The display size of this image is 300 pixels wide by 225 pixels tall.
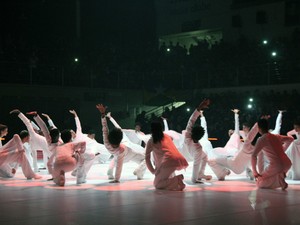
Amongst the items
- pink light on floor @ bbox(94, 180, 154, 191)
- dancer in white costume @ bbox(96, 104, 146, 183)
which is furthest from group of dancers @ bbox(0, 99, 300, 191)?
pink light on floor @ bbox(94, 180, 154, 191)

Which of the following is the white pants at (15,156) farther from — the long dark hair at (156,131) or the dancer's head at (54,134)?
the long dark hair at (156,131)

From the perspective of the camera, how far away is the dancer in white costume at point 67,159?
30.5ft

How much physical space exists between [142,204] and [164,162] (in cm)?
181

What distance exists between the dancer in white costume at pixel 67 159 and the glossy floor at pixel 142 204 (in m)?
0.19

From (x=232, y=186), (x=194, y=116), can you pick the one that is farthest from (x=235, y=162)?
Result: (x=194, y=116)

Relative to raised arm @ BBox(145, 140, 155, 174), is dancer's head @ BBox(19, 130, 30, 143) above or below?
above

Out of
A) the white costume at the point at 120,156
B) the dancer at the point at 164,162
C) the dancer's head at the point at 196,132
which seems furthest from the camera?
the white costume at the point at 120,156

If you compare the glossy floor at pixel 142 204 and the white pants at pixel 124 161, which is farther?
the white pants at pixel 124 161

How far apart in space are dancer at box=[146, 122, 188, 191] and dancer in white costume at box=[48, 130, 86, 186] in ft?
4.87

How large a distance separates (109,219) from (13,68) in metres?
14.0

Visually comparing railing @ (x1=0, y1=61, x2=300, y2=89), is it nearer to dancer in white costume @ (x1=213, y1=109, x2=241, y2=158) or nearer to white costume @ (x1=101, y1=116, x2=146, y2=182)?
dancer in white costume @ (x1=213, y1=109, x2=241, y2=158)

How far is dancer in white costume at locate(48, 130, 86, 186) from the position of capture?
9305 millimetres

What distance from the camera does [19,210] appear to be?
21.4 ft

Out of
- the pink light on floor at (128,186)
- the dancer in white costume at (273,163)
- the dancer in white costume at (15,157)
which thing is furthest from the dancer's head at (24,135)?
the dancer in white costume at (273,163)
